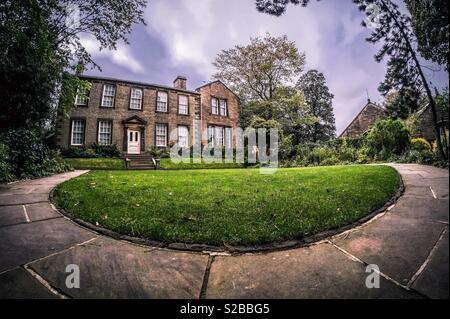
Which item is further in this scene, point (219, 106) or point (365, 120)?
point (365, 120)

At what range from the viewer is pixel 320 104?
35.2m

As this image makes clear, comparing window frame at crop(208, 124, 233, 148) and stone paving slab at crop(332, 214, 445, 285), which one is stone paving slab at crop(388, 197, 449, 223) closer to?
stone paving slab at crop(332, 214, 445, 285)

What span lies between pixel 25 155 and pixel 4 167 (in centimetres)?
151

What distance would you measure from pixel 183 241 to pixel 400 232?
221 cm

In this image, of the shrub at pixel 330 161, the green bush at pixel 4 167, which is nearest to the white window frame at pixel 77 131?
the green bush at pixel 4 167

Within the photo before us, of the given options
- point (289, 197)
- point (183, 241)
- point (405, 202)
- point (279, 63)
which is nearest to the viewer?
point (183, 241)

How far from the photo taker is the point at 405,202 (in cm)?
318

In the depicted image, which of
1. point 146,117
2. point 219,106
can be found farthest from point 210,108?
point 146,117

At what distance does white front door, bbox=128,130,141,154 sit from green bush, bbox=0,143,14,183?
1239 centimetres

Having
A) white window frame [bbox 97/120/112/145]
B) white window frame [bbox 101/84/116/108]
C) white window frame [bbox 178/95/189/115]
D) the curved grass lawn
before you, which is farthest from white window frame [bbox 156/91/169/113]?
the curved grass lawn

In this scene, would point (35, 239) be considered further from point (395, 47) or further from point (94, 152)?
point (94, 152)

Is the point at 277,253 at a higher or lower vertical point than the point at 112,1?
lower
